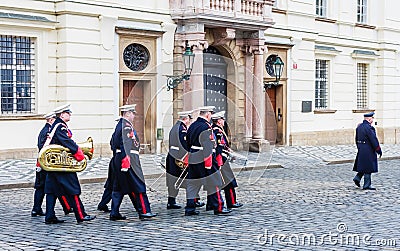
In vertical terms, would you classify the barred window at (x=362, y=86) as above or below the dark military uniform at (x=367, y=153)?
above

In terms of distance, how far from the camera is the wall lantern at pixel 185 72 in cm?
2222

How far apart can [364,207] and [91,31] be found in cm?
1108

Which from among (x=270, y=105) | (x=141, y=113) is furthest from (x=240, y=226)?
(x=270, y=105)

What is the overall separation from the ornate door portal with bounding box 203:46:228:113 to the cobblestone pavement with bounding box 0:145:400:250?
29.8ft

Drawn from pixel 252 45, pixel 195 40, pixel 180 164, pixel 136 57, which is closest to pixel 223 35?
pixel 195 40

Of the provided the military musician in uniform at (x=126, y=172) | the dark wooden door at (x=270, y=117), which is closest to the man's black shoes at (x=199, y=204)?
the military musician in uniform at (x=126, y=172)

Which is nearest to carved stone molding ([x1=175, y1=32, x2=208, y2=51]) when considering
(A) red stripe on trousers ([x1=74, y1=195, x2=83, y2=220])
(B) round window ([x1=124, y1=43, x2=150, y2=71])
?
(B) round window ([x1=124, y1=43, x2=150, y2=71])

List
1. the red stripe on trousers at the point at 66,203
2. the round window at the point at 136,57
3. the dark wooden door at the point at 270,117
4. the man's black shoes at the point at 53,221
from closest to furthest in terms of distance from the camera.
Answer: the man's black shoes at the point at 53,221
the red stripe on trousers at the point at 66,203
the round window at the point at 136,57
the dark wooden door at the point at 270,117

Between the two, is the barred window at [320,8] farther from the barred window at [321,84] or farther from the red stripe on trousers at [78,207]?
the red stripe on trousers at [78,207]

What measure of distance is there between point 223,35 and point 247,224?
1411cm

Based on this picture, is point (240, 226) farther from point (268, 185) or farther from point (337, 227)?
point (268, 185)

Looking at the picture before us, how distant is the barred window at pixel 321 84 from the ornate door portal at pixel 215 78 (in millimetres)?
5270

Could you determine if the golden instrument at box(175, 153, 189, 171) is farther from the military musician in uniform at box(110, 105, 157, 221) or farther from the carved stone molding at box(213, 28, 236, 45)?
the carved stone molding at box(213, 28, 236, 45)

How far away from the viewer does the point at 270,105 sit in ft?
92.1
